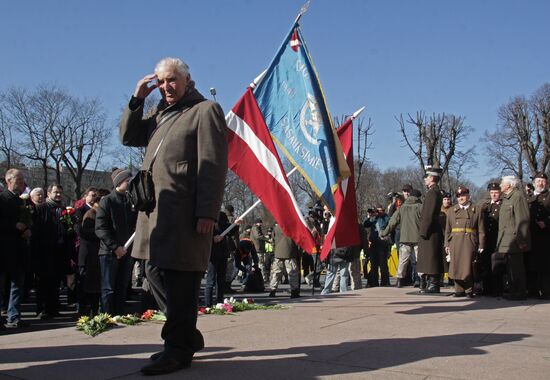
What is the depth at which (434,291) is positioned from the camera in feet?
32.4

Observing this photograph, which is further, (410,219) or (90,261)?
(410,219)

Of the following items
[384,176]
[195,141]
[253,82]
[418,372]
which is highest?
[384,176]

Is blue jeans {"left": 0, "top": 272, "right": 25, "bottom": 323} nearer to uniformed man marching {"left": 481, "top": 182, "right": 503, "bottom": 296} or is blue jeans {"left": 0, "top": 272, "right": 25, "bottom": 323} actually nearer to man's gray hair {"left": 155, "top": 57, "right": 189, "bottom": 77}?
man's gray hair {"left": 155, "top": 57, "right": 189, "bottom": 77}

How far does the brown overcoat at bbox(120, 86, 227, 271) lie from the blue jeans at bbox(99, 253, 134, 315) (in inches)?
135

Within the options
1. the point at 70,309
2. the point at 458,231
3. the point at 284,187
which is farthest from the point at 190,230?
the point at 70,309

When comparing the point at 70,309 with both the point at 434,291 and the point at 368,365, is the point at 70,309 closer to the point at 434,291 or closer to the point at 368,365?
the point at 434,291

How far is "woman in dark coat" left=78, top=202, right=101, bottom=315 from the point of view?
816 centimetres

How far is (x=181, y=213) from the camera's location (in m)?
3.74

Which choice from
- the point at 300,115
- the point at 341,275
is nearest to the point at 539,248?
the point at 341,275

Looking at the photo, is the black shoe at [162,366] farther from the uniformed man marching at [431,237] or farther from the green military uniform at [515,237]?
the uniformed man marching at [431,237]

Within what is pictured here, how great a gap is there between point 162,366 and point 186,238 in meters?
0.80

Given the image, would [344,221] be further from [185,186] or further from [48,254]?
[48,254]

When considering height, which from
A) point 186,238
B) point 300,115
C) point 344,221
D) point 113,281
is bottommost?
point 113,281

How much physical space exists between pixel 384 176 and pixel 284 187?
295ft
